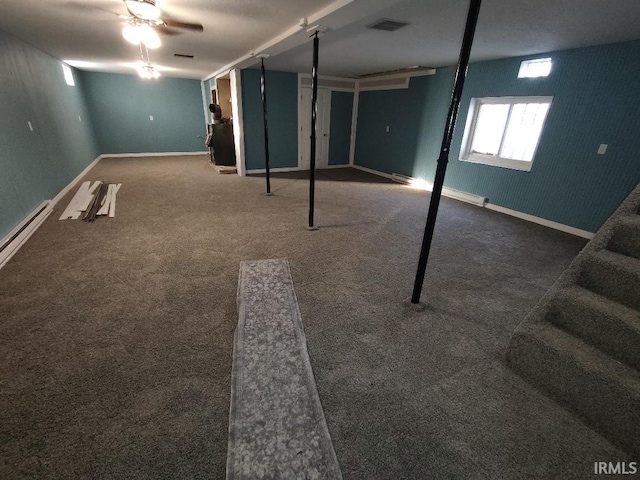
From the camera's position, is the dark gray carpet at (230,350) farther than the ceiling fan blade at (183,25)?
No

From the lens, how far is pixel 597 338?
1.78m

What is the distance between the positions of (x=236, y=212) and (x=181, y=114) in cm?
759

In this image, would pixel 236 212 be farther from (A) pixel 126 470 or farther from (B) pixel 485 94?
(B) pixel 485 94

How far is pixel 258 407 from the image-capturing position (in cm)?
163

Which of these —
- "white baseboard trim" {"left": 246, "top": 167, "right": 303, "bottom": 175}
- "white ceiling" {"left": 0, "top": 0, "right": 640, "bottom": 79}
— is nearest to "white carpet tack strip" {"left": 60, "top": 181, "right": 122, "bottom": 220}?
"white ceiling" {"left": 0, "top": 0, "right": 640, "bottom": 79}

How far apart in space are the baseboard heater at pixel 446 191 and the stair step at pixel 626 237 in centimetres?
379

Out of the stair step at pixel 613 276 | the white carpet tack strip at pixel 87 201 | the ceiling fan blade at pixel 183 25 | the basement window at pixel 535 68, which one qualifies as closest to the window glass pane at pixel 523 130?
the basement window at pixel 535 68

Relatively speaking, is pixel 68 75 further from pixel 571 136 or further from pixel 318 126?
pixel 571 136

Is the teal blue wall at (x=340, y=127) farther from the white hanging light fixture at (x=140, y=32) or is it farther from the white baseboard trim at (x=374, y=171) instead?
the white hanging light fixture at (x=140, y=32)

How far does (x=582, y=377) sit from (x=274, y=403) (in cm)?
175

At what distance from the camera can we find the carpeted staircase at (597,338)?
1.54m

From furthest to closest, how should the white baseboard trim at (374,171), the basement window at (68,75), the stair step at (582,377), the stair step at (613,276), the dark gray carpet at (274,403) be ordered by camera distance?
the white baseboard trim at (374,171) → the basement window at (68,75) → the stair step at (613,276) → the stair step at (582,377) → the dark gray carpet at (274,403)

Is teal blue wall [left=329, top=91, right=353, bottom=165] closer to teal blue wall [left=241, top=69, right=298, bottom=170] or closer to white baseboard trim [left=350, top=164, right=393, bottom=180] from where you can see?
white baseboard trim [left=350, top=164, right=393, bottom=180]

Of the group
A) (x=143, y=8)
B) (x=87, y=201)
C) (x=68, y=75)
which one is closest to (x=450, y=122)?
(x=143, y=8)
